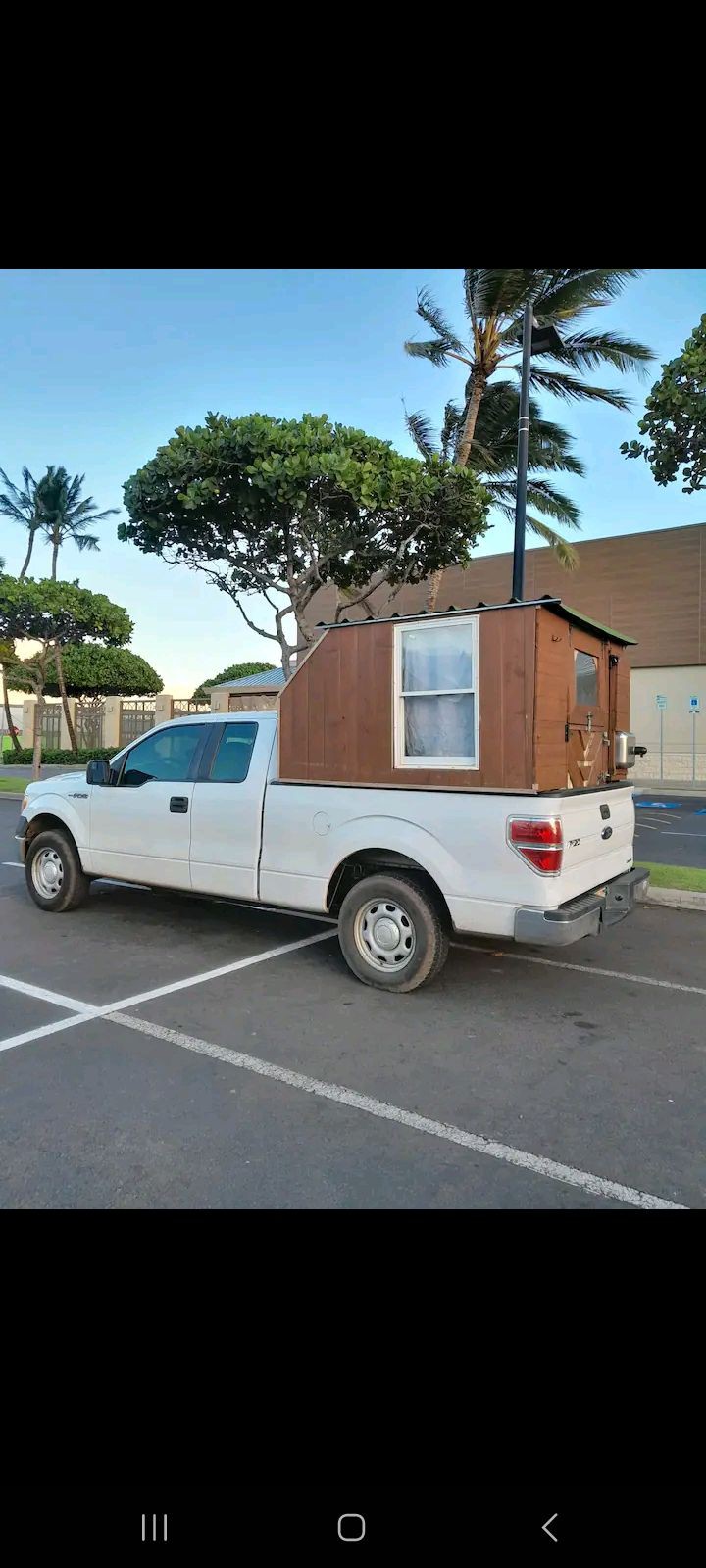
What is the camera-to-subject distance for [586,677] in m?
5.41

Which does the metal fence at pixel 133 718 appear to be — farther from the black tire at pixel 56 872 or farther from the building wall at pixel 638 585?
the black tire at pixel 56 872

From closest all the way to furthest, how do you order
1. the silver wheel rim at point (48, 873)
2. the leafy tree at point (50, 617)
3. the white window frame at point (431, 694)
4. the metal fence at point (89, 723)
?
the white window frame at point (431, 694) → the silver wheel rim at point (48, 873) → the leafy tree at point (50, 617) → the metal fence at point (89, 723)

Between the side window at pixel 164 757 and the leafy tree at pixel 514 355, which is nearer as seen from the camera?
the side window at pixel 164 757

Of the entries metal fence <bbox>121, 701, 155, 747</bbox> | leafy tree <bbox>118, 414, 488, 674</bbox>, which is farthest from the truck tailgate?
metal fence <bbox>121, 701, 155, 747</bbox>

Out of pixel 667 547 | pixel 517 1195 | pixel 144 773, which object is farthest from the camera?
pixel 667 547

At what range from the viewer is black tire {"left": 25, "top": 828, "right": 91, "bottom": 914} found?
7.04 meters

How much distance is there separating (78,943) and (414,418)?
16.2m

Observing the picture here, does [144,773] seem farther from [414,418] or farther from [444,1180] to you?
[414,418]

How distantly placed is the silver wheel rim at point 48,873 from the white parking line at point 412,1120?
2.82 meters

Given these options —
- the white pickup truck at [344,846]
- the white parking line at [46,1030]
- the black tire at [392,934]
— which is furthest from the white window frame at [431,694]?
the white parking line at [46,1030]

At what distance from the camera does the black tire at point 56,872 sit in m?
7.04

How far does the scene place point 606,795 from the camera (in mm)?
5277

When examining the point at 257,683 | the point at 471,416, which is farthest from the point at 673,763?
the point at 257,683
